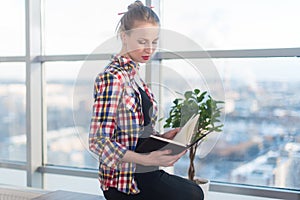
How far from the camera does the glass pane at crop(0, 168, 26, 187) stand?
3.63 meters

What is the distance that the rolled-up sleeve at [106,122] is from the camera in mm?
1385

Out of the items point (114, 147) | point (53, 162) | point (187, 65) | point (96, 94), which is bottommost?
point (53, 162)

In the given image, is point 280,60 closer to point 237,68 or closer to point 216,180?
point 237,68

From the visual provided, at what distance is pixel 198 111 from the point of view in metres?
1.61

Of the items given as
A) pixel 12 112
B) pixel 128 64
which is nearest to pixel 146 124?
pixel 128 64

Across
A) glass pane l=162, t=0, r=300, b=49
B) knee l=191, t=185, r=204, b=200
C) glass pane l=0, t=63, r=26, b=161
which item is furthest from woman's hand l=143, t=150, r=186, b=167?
glass pane l=0, t=63, r=26, b=161

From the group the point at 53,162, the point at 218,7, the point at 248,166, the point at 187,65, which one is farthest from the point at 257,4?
the point at 53,162

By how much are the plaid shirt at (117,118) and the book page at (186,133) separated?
5.2 inches

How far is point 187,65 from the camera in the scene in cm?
165

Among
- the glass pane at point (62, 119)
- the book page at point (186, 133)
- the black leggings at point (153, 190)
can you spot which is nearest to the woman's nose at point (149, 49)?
the book page at point (186, 133)

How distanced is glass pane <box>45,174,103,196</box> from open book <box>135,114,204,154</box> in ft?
6.58

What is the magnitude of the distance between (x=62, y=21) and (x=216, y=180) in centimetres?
173

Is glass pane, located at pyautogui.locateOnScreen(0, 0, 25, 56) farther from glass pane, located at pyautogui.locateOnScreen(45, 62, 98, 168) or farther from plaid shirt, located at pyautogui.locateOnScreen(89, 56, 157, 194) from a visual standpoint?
plaid shirt, located at pyautogui.locateOnScreen(89, 56, 157, 194)

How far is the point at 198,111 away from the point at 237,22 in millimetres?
1354
